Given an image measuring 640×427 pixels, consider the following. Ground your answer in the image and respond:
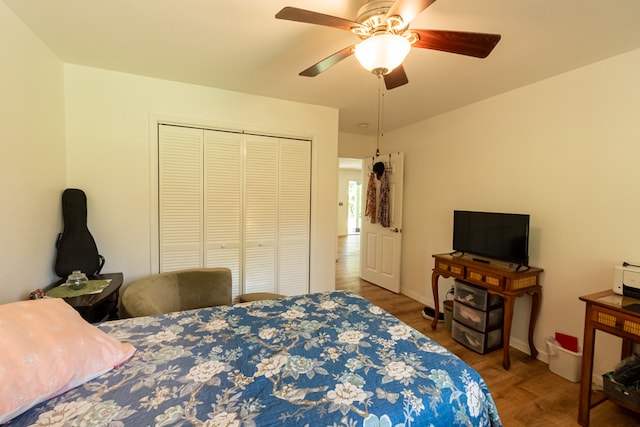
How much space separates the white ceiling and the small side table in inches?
67.6

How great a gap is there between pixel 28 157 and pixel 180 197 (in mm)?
1062

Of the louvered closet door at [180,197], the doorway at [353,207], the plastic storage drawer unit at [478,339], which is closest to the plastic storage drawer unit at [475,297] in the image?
the plastic storage drawer unit at [478,339]

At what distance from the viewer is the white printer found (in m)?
1.81

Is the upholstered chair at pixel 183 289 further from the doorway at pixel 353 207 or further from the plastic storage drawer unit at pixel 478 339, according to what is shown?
the doorway at pixel 353 207

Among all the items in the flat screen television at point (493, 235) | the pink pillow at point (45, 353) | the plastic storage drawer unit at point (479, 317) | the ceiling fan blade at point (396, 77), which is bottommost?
the plastic storage drawer unit at point (479, 317)

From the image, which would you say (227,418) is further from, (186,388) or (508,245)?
(508,245)

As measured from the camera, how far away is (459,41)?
1.37 m

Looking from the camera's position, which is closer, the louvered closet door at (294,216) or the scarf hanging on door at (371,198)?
the louvered closet door at (294,216)

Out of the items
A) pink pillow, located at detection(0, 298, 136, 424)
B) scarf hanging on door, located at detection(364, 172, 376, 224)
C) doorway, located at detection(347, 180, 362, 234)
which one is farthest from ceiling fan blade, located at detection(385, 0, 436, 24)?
doorway, located at detection(347, 180, 362, 234)

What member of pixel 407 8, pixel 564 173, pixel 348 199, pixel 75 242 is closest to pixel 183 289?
pixel 75 242

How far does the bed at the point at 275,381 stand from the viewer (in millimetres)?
904

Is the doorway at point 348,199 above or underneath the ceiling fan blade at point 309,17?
underneath

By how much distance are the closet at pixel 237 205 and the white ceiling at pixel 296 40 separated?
0.58 metres

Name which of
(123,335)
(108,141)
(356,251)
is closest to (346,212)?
(356,251)
